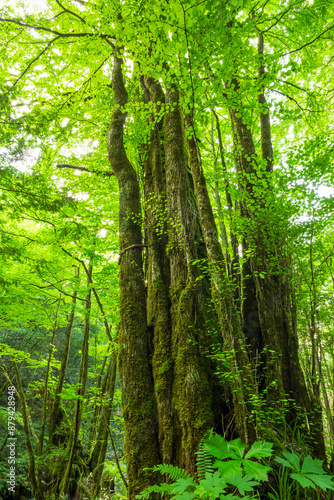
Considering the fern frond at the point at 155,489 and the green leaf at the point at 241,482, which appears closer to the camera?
the green leaf at the point at 241,482

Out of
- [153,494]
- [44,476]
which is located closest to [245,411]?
[153,494]

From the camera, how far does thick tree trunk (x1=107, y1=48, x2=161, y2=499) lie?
2.78m

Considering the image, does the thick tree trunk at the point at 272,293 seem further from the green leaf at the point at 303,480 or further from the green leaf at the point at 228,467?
the green leaf at the point at 228,467

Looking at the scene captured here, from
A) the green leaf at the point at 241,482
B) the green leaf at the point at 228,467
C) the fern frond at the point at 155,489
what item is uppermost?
the green leaf at the point at 228,467

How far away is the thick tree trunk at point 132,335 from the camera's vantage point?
2.78 metres

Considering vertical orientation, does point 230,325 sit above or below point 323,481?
above

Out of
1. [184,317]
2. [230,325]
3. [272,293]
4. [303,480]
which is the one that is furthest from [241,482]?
[272,293]

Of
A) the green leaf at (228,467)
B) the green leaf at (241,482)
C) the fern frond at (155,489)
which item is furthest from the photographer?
the fern frond at (155,489)

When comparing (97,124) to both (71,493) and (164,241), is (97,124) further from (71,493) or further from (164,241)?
(71,493)

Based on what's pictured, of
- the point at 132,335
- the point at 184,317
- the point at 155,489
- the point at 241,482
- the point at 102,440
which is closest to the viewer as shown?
the point at 241,482

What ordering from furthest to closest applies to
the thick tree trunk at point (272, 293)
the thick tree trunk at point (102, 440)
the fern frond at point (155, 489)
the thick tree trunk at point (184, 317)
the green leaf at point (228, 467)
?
the thick tree trunk at point (102, 440), the thick tree trunk at point (272, 293), the thick tree trunk at point (184, 317), the fern frond at point (155, 489), the green leaf at point (228, 467)

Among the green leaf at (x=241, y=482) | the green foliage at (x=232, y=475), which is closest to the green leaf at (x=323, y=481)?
the green foliage at (x=232, y=475)

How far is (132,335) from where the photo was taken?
340 centimetres

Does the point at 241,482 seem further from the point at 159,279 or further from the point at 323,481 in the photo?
the point at 159,279
